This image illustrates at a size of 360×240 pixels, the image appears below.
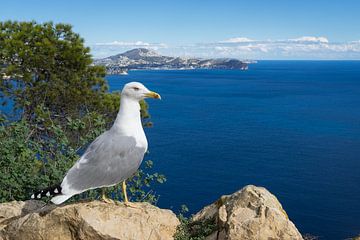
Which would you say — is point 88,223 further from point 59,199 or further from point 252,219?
point 252,219

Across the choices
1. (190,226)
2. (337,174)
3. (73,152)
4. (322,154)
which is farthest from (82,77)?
(322,154)

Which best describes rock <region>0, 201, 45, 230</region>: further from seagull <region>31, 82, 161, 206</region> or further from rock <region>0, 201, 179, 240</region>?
seagull <region>31, 82, 161, 206</region>

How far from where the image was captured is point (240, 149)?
50.8 m

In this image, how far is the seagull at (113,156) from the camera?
5438 mm

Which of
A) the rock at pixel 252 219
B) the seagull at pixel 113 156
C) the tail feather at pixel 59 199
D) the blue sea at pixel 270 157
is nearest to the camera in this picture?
the tail feather at pixel 59 199

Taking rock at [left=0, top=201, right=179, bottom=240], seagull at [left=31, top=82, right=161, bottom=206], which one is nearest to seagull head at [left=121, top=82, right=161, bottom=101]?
seagull at [left=31, top=82, right=161, bottom=206]

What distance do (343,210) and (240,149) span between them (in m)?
16.7

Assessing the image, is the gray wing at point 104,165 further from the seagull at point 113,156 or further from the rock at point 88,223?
the rock at point 88,223

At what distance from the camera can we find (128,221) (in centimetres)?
571

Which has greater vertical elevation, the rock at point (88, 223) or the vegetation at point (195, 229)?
the rock at point (88, 223)

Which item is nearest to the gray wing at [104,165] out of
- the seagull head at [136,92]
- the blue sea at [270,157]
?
the seagull head at [136,92]

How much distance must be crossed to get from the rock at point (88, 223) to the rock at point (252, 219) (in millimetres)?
958

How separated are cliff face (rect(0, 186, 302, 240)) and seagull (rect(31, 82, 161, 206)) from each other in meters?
0.46

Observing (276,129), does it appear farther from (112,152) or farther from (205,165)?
(112,152)
